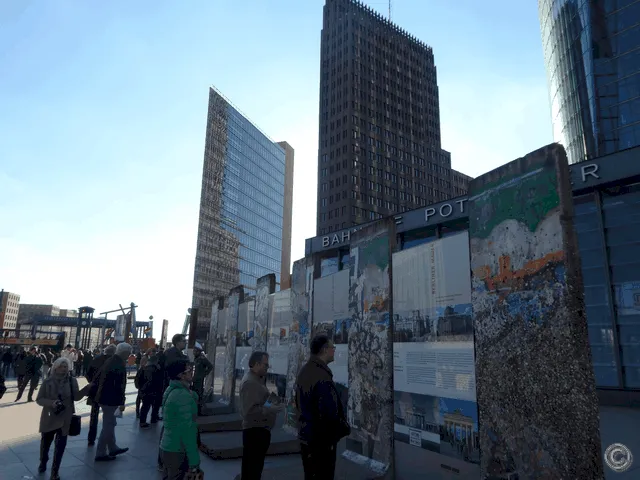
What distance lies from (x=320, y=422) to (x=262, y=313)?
7.97 meters

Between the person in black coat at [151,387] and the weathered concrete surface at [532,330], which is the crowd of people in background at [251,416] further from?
the person in black coat at [151,387]

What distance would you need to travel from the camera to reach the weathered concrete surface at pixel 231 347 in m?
13.5

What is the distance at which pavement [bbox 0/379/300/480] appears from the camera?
641cm

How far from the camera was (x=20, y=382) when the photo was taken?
16.8 metres

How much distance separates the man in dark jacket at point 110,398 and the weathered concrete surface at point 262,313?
4.33 m

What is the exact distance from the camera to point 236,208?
126m

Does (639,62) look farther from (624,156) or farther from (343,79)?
(343,79)

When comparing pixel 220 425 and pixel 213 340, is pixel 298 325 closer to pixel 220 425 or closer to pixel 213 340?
pixel 220 425

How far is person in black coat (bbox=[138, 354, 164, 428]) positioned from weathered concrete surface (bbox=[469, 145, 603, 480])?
8.69 meters

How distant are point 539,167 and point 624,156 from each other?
2019 centimetres

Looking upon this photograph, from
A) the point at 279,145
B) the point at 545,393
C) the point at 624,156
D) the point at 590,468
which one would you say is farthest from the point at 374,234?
the point at 279,145

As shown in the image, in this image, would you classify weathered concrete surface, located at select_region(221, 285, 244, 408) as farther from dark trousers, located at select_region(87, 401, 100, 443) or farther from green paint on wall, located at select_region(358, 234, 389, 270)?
green paint on wall, located at select_region(358, 234, 389, 270)

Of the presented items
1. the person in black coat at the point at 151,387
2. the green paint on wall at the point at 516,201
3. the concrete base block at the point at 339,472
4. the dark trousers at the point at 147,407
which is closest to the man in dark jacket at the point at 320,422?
the concrete base block at the point at 339,472

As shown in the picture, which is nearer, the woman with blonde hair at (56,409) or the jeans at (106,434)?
the woman with blonde hair at (56,409)
